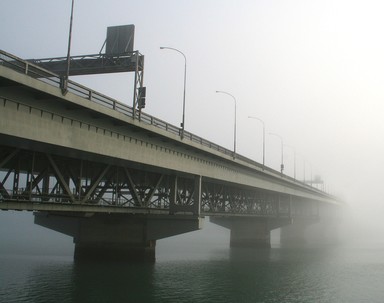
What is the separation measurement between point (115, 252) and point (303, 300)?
23260mm

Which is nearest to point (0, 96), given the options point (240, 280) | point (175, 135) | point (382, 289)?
point (175, 135)

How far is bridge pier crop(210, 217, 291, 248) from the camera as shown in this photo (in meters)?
88.7

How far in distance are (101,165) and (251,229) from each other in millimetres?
60407

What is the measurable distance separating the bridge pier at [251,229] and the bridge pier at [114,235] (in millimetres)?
39712

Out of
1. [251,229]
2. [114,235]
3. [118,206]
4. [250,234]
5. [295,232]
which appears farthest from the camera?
[295,232]

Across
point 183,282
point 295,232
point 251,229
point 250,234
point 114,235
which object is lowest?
point 183,282

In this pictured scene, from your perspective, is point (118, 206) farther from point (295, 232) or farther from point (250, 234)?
point (295, 232)

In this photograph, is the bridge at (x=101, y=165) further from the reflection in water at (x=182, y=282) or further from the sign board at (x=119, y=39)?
the sign board at (x=119, y=39)

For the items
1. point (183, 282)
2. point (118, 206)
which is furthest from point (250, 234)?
point (118, 206)

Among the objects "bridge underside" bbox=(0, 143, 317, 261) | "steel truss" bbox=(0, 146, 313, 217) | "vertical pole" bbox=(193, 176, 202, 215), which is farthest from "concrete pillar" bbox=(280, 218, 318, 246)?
"vertical pole" bbox=(193, 176, 202, 215)

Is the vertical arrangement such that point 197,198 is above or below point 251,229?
above

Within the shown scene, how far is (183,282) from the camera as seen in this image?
38875mm

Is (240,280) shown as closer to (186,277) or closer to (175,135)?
(186,277)

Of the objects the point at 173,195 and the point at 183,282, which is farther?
the point at 173,195
